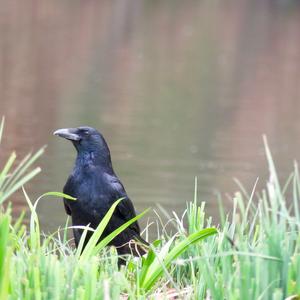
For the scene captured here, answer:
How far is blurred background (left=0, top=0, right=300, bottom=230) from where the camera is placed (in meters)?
14.2

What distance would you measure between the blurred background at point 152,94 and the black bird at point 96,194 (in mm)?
3594

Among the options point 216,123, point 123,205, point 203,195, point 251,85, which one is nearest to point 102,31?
point 251,85

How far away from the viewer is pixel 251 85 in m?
25.9

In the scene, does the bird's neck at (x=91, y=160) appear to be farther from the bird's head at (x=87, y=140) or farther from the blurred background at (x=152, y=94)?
the blurred background at (x=152, y=94)

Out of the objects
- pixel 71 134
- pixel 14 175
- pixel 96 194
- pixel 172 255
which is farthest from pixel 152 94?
pixel 14 175

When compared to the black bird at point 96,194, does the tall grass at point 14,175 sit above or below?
above

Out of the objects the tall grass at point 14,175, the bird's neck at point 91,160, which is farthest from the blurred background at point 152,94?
the tall grass at point 14,175

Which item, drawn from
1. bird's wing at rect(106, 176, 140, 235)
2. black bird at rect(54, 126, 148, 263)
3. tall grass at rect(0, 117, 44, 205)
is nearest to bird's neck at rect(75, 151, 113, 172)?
black bird at rect(54, 126, 148, 263)

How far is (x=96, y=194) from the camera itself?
19.7 ft

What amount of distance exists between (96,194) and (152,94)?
17.1 m

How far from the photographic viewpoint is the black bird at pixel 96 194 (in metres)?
5.97

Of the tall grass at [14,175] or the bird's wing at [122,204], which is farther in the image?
the bird's wing at [122,204]

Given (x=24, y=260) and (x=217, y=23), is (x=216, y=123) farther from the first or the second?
(x=217, y=23)

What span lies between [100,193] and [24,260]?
2149 millimetres
